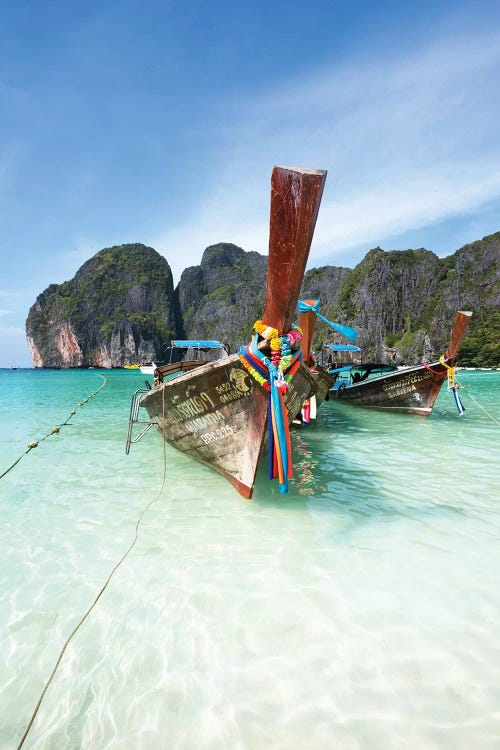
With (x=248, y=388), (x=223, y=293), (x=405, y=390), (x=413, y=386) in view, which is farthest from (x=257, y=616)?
(x=223, y=293)

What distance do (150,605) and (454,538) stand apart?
2933 millimetres

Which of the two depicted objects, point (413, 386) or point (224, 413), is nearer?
point (224, 413)

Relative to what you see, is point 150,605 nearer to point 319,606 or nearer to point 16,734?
point 16,734

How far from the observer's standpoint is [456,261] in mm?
98500

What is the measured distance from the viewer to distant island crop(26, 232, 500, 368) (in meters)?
90.1

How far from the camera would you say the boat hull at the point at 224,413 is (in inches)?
180

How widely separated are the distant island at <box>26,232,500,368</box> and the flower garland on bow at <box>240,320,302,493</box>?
82897 millimetres

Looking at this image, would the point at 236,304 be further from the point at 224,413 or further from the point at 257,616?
the point at 257,616

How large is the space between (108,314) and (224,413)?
12702 centimetres

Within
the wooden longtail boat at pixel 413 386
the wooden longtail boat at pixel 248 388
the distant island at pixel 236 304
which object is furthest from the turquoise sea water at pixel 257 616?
the distant island at pixel 236 304

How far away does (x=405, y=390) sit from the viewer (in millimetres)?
13125

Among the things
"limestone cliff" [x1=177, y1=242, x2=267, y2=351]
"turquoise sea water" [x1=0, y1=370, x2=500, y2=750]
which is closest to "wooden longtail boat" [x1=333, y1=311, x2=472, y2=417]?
"turquoise sea water" [x1=0, y1=370, x2=500, y2=750]

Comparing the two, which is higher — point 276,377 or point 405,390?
point 276,377

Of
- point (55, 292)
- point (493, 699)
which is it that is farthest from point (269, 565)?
point (55, 292)
